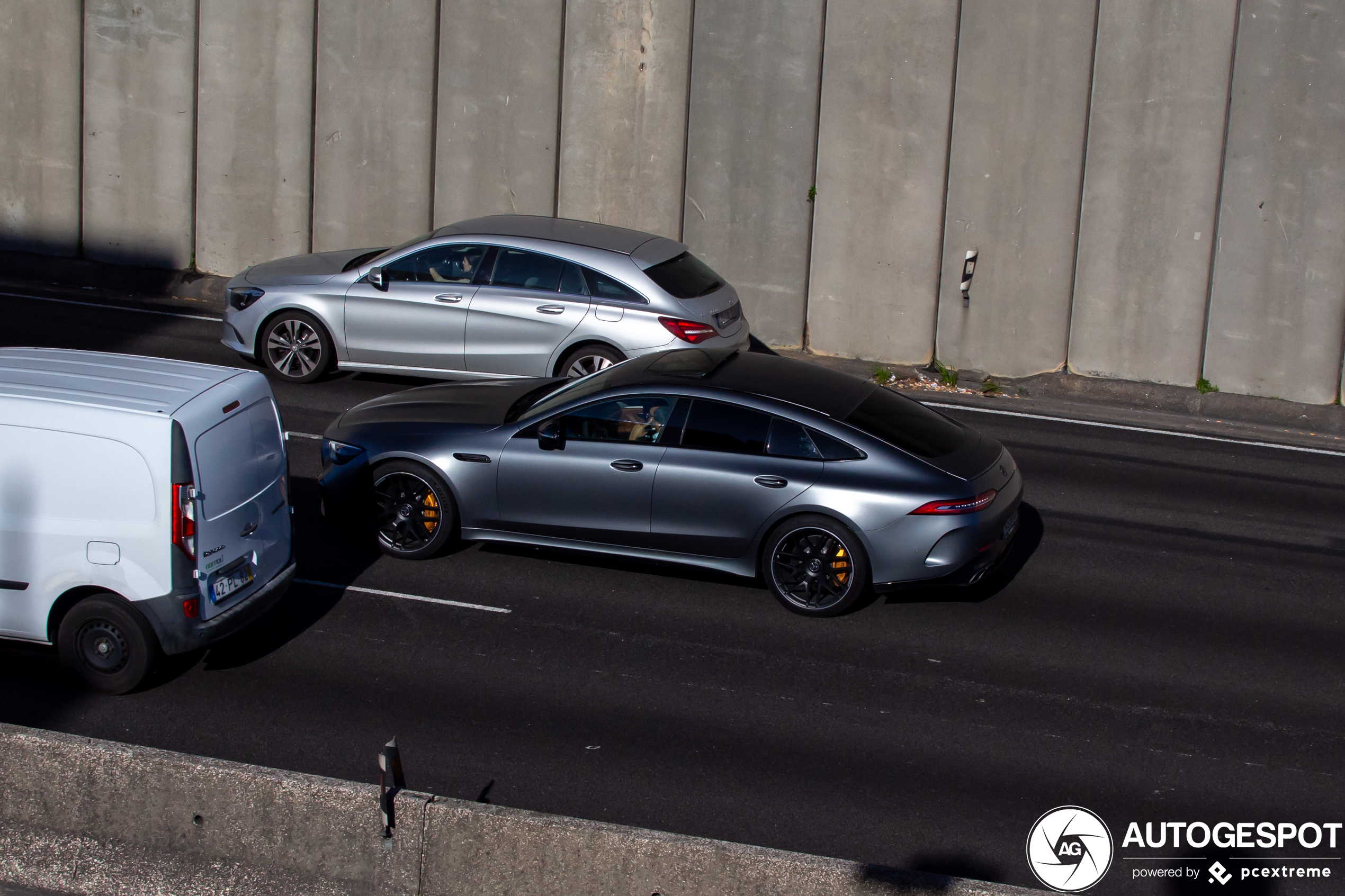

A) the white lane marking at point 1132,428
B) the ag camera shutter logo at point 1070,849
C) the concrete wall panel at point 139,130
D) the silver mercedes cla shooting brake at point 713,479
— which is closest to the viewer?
the ag camera shutter logo at point 1070,849

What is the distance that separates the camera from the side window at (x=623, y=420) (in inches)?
336

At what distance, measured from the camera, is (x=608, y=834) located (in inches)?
195

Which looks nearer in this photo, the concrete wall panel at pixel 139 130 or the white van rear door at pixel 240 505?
the white van rear door at pixel 240 505

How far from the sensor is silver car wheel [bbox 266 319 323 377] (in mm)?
12672

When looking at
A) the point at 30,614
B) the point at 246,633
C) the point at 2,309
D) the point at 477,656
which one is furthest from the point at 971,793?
the point at 2,309

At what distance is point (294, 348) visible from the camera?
501 inches

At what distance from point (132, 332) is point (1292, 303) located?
13.9 meters

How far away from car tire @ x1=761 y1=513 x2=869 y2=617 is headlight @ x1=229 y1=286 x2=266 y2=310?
22.4ft

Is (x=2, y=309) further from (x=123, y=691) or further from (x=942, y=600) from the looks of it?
(x=942, y=600)

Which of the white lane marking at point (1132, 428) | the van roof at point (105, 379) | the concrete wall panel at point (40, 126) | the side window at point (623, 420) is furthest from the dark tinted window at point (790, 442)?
the concrete wall panel at point (40, 126)

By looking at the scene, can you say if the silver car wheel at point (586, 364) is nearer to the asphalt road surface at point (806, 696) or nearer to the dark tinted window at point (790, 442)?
the asphalt road surface at point (806, 696)

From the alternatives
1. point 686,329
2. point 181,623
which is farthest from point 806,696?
point 686,329

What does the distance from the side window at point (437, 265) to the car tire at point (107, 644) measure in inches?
247

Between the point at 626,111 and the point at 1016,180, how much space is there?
5139 millimetres
